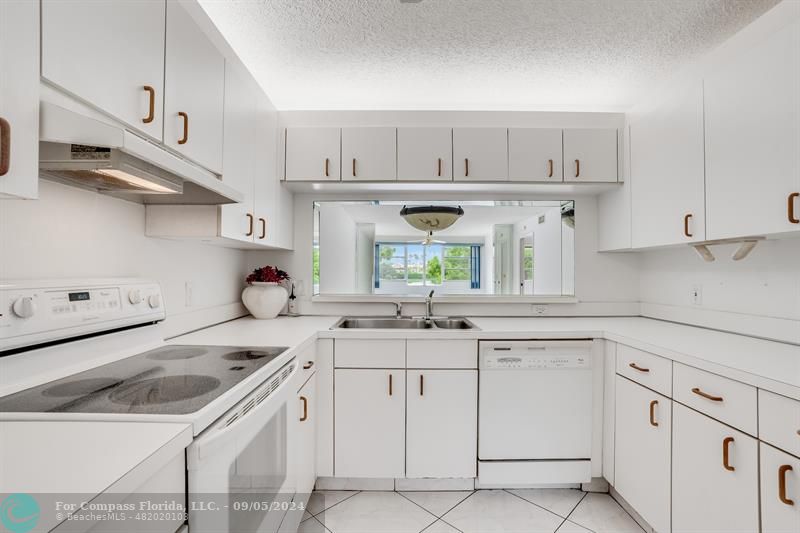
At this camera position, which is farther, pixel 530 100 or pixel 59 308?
pixel 530 100

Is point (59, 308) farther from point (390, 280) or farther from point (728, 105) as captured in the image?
point (728, 105)

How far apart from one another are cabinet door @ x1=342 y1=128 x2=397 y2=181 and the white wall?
99 centimetres

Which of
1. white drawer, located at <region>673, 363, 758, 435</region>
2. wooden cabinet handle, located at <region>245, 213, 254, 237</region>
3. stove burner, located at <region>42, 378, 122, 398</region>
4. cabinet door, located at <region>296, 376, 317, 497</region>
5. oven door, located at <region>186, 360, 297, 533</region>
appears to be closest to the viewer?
oven door, located at <region>186, 360, 297, 533</region>

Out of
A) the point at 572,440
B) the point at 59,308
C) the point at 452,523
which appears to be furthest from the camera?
the point at 572,440

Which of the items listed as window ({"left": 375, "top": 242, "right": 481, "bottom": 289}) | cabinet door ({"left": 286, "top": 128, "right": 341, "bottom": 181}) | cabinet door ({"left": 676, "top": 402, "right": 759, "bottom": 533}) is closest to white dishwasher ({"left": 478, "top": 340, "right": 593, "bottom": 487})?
cabinet door ({"left": 676, "top": 402, "right": 759, "bottom": 533})

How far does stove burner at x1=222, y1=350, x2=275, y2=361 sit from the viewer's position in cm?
128

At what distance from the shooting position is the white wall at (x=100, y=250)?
1005 millimetres

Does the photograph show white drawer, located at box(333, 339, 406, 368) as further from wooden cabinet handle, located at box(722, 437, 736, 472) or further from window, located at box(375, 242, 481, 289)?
wooden cabinet handle, located at box(722, 437, 736, 472)

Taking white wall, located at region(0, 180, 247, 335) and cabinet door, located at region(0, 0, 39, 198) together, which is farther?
white wall, located at region(0, 180, 247, 335)

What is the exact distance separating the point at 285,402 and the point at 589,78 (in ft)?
7.96

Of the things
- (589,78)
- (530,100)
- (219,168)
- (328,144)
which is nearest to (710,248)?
(589,78)

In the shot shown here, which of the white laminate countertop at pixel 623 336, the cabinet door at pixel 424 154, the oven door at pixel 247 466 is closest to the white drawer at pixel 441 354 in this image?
the white laminate countertop at pixel 623 336

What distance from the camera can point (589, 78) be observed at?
211 cm

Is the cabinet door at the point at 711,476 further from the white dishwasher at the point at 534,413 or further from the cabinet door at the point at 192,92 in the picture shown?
the cabinet door at the point at 192,92
